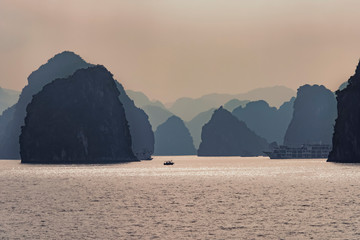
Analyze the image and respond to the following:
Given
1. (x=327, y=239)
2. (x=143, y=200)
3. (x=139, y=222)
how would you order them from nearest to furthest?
(x=327, y=239) < (x=139, y=222) < (x=143, y=200)

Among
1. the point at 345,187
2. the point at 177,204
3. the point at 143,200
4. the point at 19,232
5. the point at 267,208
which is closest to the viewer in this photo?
the point at 19,232

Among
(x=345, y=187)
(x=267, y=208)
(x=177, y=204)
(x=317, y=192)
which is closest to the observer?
(x=267, y=208)

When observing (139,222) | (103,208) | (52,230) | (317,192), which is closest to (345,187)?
(317,192)

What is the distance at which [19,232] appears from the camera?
61219 millimetres

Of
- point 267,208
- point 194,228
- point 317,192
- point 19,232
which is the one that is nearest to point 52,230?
point 19,232

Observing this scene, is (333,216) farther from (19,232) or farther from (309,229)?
(19,232)

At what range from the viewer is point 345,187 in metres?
123

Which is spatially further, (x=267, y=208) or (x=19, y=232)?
(x=267, y=208)

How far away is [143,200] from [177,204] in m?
9.90

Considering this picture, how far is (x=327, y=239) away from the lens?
5528 centimetres

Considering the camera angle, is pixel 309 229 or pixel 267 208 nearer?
pixel 309 229

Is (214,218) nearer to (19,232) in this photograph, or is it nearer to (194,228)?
(194,228)

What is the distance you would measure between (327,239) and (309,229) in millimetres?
6604

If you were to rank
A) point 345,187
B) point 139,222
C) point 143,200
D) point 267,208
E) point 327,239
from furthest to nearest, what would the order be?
point 345,187 < point 143,200 < point 267,208 < point 139,222 < point 327,239
